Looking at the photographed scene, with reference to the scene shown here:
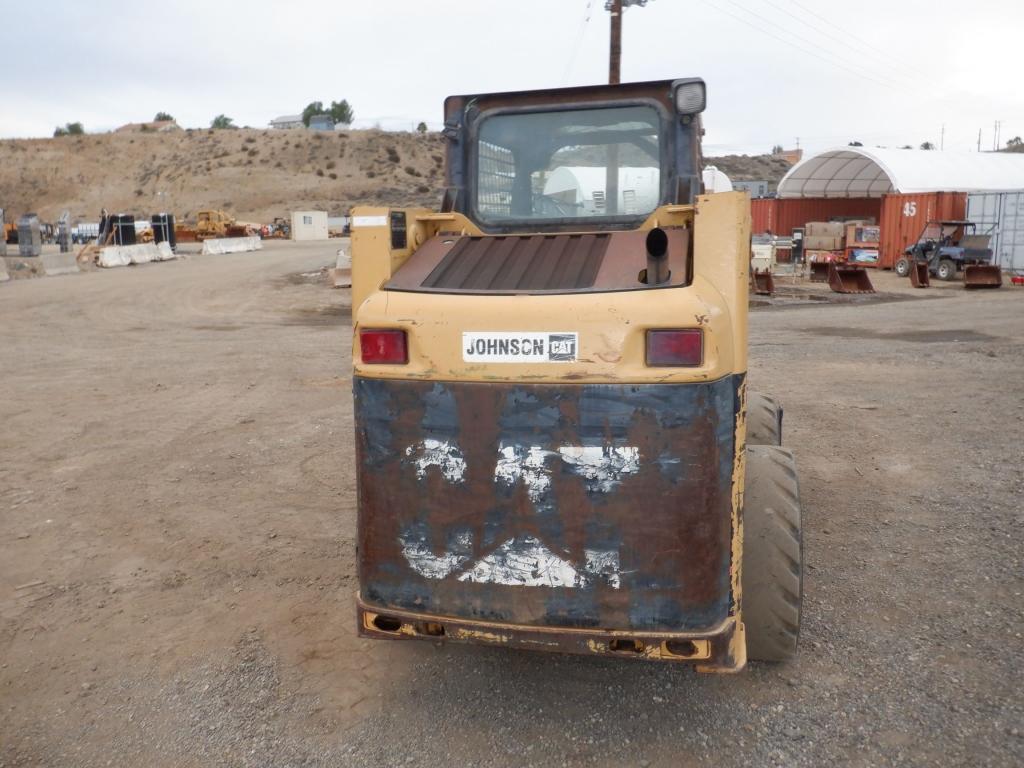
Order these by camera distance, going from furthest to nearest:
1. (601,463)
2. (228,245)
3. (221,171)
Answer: (221,171) → (228,245) → (601,463)

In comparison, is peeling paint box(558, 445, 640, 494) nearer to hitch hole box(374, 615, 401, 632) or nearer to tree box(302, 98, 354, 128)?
hitch hole box(374, 615, 401, 632)

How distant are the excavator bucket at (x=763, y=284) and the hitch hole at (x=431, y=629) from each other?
19782 millimetres

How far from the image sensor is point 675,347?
295 cm

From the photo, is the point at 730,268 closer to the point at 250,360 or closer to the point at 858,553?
the point at 858,553

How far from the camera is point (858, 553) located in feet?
17.1

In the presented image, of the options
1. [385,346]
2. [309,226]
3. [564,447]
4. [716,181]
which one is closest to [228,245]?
[309,226]

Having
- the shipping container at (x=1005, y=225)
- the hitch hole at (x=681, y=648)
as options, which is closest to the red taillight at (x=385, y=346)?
the hitch hole at (x=681, y=648)

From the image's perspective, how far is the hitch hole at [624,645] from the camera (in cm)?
312

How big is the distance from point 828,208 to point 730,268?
130 ft

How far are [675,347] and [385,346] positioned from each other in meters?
1.06

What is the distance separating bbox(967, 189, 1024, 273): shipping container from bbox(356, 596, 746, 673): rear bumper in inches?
1119

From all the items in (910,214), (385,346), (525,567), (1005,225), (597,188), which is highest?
(910,214)

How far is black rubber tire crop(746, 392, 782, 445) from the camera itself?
540cm

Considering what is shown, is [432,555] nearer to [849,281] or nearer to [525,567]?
[525,567]
